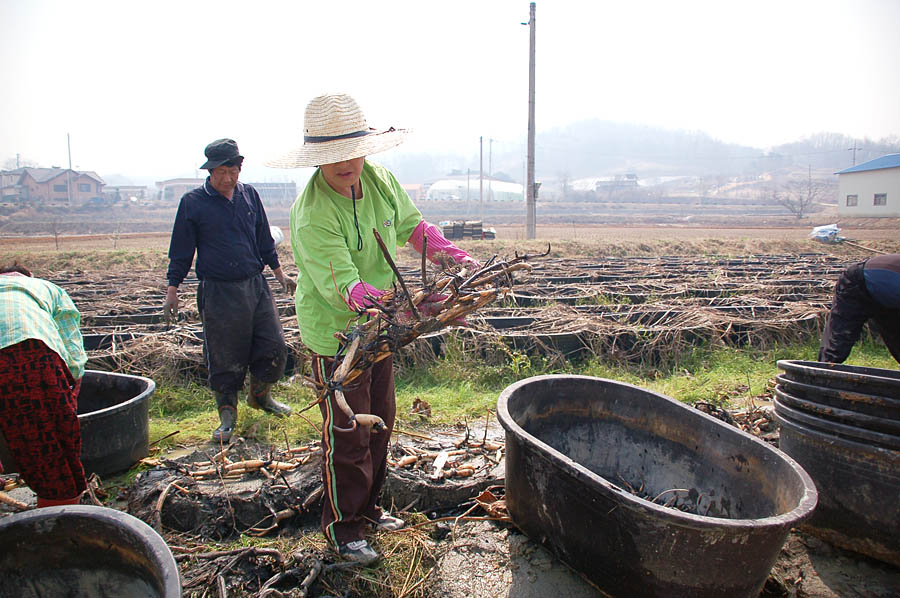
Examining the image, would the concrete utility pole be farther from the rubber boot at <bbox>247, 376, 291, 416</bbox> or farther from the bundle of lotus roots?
the bundle of lotus roots

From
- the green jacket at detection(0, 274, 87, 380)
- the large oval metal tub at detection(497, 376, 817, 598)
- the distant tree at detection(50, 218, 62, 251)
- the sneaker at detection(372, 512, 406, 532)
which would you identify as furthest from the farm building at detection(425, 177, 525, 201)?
Answer: the green jacket at detection(0, 274, 87, 380)

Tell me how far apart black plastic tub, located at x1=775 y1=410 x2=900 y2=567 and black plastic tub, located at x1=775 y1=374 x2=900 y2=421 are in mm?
142

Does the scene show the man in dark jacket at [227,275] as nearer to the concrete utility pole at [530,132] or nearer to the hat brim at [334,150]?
the hat brim at [334,150]

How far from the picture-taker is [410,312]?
2076 millimetres

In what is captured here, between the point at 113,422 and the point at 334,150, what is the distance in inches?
83.8

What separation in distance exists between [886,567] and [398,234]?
8.97 feet

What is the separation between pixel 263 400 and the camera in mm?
4035

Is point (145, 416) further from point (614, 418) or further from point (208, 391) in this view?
point (614, 418)

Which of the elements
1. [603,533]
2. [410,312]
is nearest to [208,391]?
[410,312]

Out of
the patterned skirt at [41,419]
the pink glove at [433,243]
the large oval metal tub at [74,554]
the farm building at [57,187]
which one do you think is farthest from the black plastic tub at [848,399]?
the farm building at [57,187]

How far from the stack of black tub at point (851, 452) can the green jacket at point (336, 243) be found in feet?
6.96

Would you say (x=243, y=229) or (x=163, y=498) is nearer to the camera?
(x=163, y=498)

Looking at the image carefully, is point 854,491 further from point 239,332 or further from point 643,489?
point 239,332

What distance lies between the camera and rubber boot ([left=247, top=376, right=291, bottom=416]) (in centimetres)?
396
